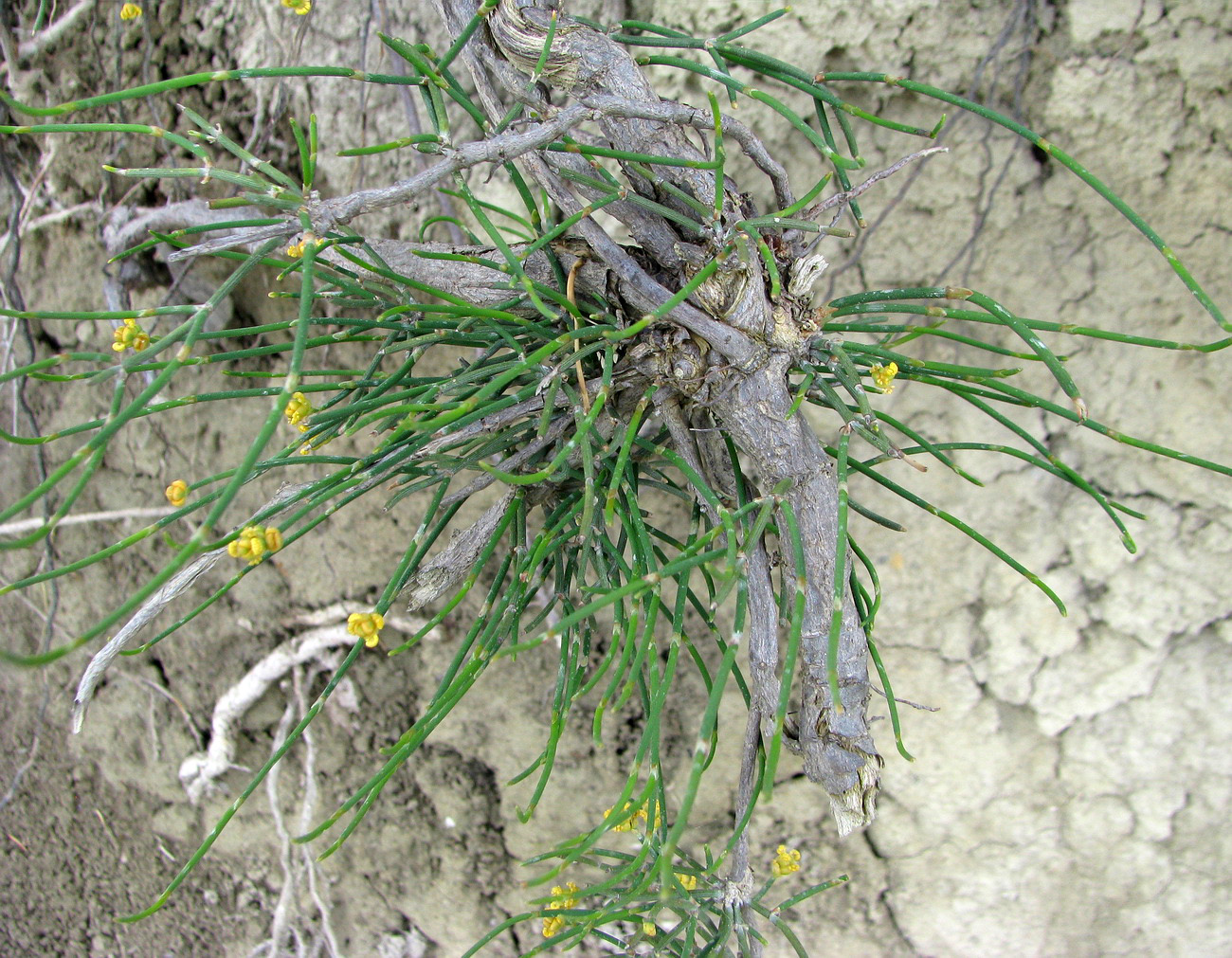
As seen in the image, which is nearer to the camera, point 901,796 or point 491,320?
point 491,320

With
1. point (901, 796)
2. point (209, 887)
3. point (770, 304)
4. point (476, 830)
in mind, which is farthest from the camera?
point (209, 887)

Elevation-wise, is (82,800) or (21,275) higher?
(21,275)

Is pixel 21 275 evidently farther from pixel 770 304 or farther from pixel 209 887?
pixel 770 304

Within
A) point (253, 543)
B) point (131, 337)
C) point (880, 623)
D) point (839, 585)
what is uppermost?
point (880, 623)

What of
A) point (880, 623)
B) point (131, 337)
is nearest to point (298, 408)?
point (131, 337)

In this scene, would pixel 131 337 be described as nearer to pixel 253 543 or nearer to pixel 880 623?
pixel 253 543

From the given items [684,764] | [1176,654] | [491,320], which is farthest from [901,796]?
[491,320]

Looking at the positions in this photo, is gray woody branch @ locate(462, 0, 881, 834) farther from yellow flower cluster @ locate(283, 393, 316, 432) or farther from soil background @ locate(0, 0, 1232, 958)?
soil background @ locate(0, 0, 1232, 958)
